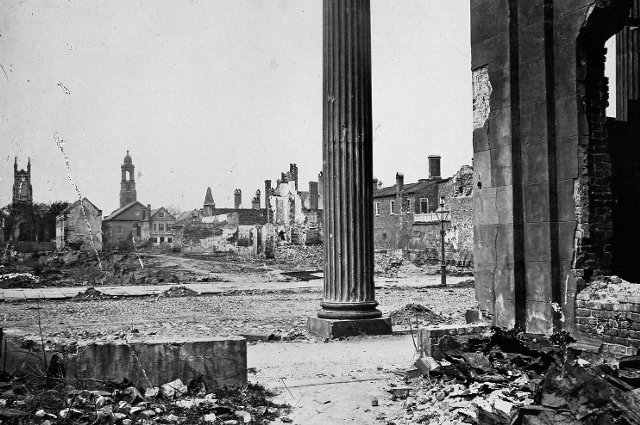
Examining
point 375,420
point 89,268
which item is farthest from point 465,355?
point 89,268

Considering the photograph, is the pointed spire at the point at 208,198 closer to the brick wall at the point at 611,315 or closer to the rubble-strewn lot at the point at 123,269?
the rubble-strewn lot at the point at 123,269

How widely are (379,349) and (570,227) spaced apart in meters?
2.99

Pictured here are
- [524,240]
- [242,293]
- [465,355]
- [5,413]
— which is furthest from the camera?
[242,293]

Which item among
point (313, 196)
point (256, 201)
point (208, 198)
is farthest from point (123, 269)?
point (208, 198)

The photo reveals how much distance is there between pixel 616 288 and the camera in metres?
7.54

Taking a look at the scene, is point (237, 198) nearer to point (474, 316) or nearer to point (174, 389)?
point (474, 316)

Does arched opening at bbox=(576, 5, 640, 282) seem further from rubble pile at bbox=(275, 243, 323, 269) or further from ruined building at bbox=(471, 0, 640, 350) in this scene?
rubble pile at bbox=(275, 243, 323, 269)

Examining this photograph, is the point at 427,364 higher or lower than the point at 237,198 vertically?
lower

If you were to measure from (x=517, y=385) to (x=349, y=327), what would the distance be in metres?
4.12

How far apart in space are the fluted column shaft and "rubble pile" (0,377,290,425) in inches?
159

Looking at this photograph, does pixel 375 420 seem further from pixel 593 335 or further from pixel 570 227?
pixel 570 227

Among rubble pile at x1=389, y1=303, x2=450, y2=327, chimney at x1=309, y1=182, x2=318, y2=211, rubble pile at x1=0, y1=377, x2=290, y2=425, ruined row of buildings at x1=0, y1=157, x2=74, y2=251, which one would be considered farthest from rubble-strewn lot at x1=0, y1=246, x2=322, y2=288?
rubble pile at x1=0, y1=377, x2=290, y2=425

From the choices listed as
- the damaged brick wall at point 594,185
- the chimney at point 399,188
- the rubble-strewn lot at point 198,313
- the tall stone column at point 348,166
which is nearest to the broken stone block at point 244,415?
the tall stone column at point 348,166

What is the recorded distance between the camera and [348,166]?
9.96 metres
